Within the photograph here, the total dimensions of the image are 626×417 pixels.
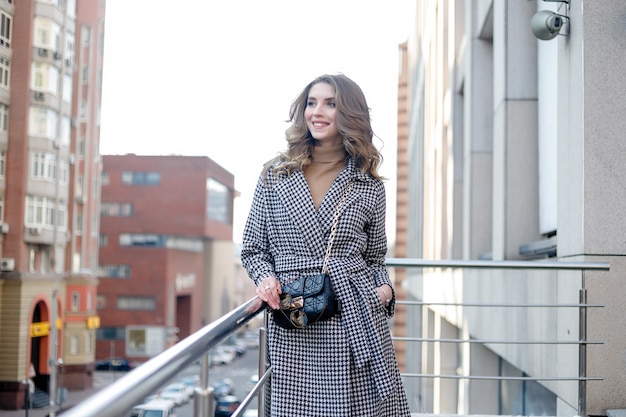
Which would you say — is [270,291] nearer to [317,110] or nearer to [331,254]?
[331,254]

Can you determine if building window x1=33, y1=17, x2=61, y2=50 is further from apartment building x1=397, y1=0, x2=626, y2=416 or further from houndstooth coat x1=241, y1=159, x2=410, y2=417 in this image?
houndstooth coat x1=241, y1=159, x2=410, y2=417

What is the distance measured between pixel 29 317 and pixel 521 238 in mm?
38577

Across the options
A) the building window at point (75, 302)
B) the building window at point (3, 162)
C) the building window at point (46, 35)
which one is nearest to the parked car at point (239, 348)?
the building window at point (75, 302)

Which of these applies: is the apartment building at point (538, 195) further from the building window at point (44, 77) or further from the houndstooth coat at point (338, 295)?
the building window at point (44, 77)

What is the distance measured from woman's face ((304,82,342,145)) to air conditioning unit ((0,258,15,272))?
35537 millimetres

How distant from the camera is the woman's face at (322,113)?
2.86 metres

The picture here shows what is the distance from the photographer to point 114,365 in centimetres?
6131

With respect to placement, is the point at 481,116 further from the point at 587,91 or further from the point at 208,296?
the point at 208,296

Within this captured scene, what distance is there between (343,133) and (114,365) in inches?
2404

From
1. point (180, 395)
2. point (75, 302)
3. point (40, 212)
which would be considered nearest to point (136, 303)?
point (75, 302)

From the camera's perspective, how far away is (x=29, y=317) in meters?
42.0

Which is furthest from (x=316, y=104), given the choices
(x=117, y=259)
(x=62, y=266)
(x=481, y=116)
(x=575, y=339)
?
(x=117, y=259)

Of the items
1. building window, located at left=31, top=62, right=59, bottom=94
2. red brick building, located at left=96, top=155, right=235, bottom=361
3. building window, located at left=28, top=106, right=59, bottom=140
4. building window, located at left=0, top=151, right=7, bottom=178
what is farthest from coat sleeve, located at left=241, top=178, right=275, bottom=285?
red brick building, located at left=96, top=155, right=235, bottom=361

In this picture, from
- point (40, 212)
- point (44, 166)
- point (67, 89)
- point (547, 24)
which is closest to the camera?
point (547, 24)
